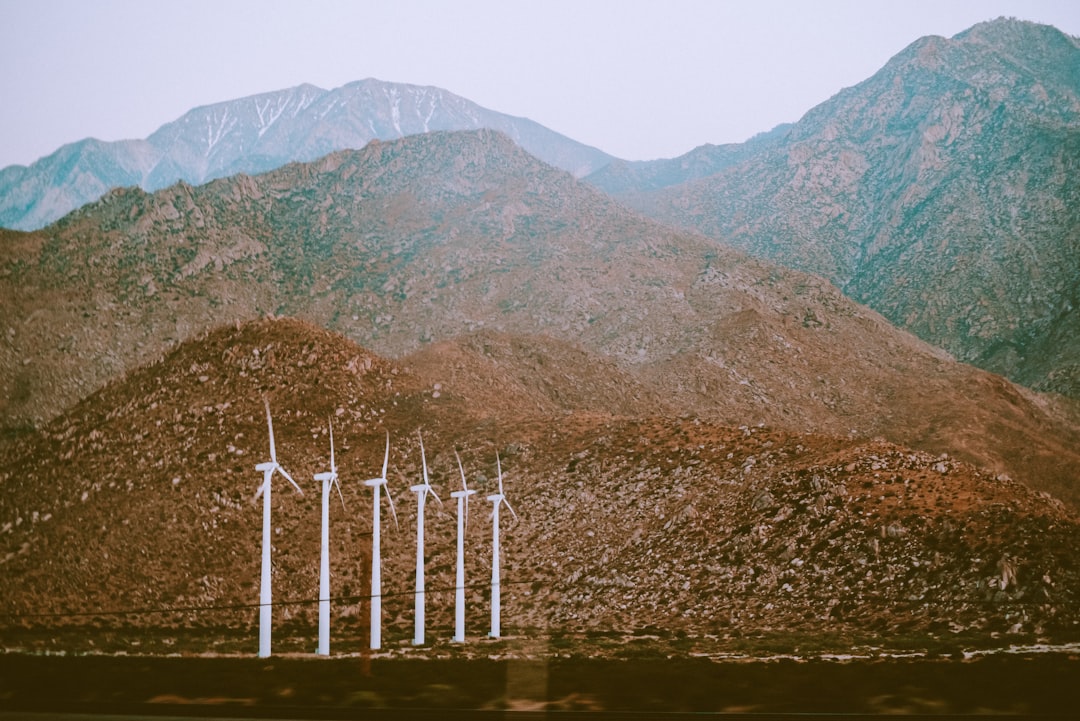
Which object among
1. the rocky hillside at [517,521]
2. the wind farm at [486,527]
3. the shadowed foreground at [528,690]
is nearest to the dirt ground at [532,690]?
the shadowed foreground at [528,690]

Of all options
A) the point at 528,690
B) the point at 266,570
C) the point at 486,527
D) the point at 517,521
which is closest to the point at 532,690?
the point at 528,690

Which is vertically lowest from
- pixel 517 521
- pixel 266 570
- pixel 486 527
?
pixel 486 527

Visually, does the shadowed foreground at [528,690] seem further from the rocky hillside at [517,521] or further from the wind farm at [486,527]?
the rocky hillside at [517,521]

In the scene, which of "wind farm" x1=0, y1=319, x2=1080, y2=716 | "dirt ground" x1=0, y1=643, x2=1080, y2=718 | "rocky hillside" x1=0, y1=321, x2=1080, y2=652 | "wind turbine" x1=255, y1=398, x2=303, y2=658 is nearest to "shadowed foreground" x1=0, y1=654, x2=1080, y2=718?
"dirt ground" x1=0, y1=643, x2=1080, y2=718

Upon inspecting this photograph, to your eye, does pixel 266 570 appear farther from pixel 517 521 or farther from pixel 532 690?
pixel 532 690

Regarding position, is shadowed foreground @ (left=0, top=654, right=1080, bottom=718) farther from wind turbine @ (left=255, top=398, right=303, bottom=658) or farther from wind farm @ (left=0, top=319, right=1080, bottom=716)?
wind turbine @ (left=255, top=398, right=303, bottom=658)

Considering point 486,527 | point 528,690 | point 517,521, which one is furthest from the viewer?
point 486,527

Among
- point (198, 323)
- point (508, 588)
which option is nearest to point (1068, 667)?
point (508, 588)

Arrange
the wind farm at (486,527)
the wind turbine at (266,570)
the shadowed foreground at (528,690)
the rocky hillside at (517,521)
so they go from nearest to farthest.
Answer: the shadowed foreground at (528,690)
the wind turbine at (266,570)
the wind farm at (486,527)
the rocky hillside at (517,521)
